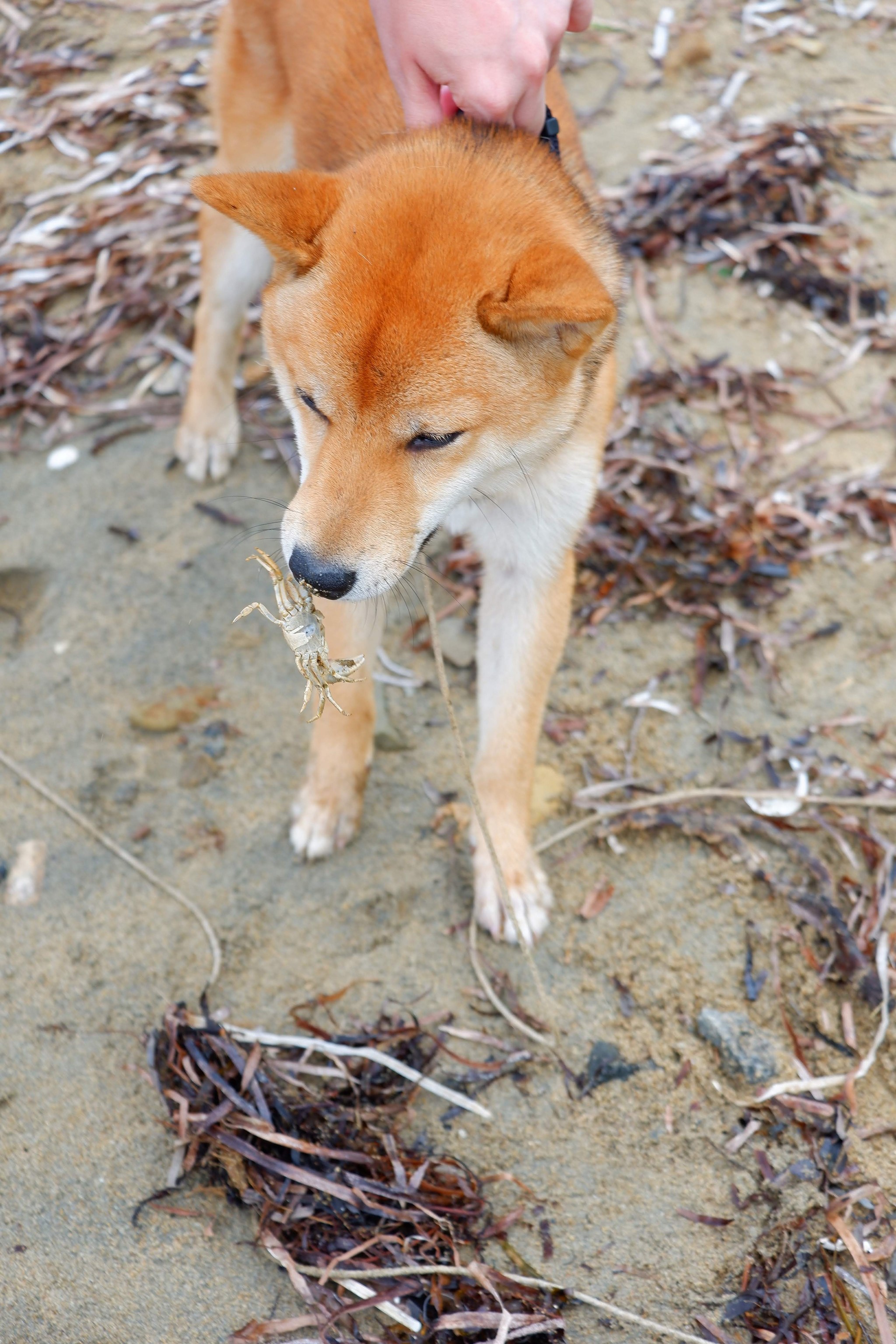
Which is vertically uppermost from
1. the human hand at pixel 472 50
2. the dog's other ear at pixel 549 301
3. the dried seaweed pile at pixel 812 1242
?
the human hand at pixel 472 50

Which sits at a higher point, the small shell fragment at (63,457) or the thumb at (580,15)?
the thumb at (580,15)

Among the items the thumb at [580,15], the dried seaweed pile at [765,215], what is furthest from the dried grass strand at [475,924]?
the dried seaweed pile at [765,215]

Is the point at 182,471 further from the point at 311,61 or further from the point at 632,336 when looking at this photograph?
the point at 632,336

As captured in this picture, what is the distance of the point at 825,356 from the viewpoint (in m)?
4.61

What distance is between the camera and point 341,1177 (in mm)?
2477

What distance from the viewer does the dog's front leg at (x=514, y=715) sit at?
3.04m

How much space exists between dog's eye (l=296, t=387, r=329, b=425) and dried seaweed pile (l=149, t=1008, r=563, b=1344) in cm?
153

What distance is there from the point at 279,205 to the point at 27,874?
1982mm

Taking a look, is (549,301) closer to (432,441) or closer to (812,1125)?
(432,441)

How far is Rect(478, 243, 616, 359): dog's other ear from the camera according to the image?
2.14 metres

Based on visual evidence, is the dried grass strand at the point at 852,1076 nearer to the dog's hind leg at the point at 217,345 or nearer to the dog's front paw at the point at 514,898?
the dog's front paw at the point at 514,898

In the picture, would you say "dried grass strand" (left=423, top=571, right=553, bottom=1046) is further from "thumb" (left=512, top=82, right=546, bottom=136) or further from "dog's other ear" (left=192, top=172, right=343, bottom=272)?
"thumb" (left=512, top=82, right=546, bottom=136)

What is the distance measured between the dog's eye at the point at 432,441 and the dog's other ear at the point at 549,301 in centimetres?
23

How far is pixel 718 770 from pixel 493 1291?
1747 millimetres
